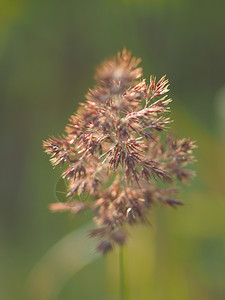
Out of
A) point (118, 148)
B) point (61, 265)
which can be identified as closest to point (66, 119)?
point (61, 265)

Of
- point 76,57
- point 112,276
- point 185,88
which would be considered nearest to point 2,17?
point 76,57

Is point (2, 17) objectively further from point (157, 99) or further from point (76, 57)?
point (157, 99)

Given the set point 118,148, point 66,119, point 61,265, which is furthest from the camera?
point 66,119

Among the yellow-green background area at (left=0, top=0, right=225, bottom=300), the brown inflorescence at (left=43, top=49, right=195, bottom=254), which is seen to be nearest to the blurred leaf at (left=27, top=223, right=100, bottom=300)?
the yellow-green background area at (left=0, top=0, right=225, bottom=300)

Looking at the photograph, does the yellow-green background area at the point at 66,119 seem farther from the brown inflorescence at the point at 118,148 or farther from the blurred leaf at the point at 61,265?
the brown inflorescence at the point at 118,148

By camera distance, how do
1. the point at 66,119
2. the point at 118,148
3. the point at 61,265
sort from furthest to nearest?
the point at 66,119
the point at 61,265
the point at 118,148

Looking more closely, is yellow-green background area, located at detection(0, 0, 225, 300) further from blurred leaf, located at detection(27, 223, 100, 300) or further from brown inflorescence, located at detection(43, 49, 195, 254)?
brown inflorescence, located at detection(43, 49, 195, 254)

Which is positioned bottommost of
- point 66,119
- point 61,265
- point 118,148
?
point 61,265

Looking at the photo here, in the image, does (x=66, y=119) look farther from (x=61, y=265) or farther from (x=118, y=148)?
(x=118, y=148)

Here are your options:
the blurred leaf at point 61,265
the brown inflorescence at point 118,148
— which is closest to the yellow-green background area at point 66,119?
the blurred leaf at point 61,265
